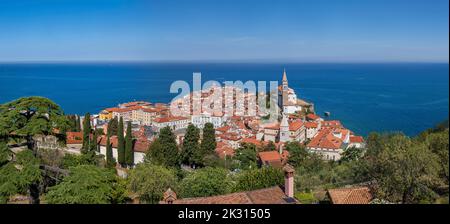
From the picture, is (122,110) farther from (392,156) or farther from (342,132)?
(392,156)

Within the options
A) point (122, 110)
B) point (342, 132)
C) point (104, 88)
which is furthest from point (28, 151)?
point (104, 88)

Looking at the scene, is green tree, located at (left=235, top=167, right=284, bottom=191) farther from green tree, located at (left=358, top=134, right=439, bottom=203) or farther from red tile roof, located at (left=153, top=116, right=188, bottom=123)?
red tile roof, located at (left=153, top=116, right=188, bottom=123)

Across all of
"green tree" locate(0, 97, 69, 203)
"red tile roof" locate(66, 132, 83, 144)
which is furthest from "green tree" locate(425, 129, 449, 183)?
"red tile roof" locate(66, 132, 83, 144)

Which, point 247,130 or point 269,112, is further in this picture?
point 269,112

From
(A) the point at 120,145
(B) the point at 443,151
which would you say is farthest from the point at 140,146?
(B) the point at 443,151

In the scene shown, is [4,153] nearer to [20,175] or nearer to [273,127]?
[20,175]

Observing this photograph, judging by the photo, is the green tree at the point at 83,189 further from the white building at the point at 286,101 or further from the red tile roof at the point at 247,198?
the white building at the point at 286,101
